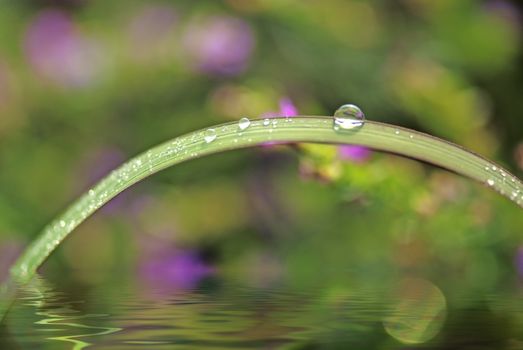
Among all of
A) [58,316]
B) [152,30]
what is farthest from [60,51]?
[58,316]

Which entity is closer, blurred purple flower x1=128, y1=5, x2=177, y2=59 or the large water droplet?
the large water droplet

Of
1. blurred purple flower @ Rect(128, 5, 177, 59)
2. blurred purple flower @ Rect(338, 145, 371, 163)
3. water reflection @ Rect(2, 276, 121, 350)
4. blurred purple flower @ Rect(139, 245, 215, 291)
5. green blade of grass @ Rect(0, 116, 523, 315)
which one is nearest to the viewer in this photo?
green blade of grass @ Rect(0, 116, 523, 315)

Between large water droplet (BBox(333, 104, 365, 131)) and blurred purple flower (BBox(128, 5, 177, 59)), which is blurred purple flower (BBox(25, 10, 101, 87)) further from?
large water droplet (BBox(333, 104, 365, 131))

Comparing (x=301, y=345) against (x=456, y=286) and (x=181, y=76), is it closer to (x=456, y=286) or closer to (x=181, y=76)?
(x=456, y=286)

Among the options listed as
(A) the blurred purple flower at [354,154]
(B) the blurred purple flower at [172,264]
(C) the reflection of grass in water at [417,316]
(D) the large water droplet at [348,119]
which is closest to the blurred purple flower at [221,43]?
(B) the blurred purple flower at [172,264]

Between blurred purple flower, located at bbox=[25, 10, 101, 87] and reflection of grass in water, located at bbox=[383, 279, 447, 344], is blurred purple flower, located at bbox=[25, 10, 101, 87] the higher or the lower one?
the higher one

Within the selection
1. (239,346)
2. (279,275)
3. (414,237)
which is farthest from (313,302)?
(414,237)

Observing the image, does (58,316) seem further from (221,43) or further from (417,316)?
(221,43)

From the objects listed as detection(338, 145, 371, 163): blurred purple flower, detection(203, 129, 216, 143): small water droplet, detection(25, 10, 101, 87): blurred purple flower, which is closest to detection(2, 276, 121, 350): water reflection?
detection(203, 129, 216, 143): small water droplet
